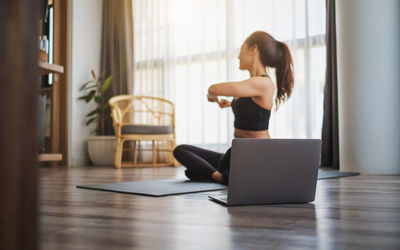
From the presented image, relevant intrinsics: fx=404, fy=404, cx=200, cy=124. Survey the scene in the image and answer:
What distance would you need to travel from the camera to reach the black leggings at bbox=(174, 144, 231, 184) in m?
2.40

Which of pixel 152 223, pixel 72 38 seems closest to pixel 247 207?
pixel 152 223

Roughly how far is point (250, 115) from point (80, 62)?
3532 mm

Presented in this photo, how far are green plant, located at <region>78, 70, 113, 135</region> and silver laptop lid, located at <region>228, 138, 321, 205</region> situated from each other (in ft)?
12.3

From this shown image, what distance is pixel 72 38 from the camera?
488 cm

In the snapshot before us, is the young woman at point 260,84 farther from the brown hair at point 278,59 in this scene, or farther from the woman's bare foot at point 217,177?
the woman's bare foot at point 217,177

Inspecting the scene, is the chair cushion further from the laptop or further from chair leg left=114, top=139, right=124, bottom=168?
the laptop

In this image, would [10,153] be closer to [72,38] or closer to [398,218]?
[398,218]

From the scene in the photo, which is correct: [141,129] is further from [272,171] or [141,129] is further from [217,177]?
[272,171]

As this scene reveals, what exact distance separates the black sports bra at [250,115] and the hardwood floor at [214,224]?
20.1 inches

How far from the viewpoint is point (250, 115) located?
6.56 feet

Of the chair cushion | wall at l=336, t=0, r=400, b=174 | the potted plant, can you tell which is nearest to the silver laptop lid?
wall at l=336, t=0, r=400, b=174

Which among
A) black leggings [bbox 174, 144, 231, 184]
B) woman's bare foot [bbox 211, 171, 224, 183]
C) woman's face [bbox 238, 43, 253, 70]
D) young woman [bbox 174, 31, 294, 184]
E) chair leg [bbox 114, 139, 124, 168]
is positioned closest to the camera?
young woman [bbox 174, 31, 294, 184]

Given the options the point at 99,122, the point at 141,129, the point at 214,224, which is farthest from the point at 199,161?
the point at 99,122

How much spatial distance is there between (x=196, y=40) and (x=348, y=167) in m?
2.39
